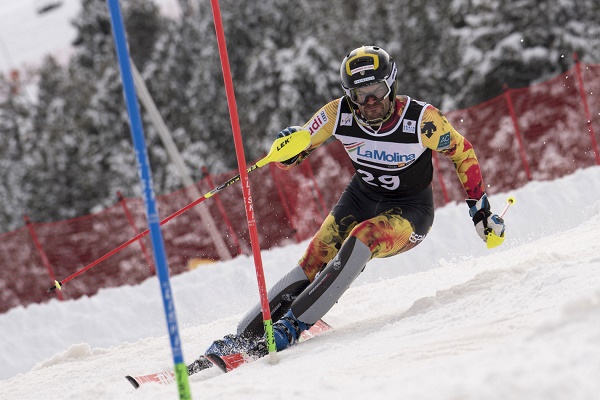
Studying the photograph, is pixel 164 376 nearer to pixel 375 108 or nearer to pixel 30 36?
pixel 375 108

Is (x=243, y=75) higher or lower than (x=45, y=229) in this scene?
higher

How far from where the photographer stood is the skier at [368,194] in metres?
4.36

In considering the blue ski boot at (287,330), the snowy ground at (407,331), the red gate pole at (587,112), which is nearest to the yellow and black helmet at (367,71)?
the snowy ground at (407,331)

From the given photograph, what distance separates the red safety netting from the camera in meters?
11.4

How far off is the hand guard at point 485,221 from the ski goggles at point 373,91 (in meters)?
0.97

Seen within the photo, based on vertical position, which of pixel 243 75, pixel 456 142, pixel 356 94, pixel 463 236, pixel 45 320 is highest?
pixel 243 75

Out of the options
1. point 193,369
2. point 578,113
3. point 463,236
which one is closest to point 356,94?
point 193,369

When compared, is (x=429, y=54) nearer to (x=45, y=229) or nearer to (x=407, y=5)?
(x=407, y=5)

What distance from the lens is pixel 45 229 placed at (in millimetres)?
11891

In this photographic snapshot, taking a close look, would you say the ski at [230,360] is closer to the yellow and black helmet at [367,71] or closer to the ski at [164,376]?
the ski at [164,376]

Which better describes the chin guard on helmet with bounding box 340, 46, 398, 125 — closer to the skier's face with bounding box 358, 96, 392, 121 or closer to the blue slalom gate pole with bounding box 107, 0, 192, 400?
the skier's face with bounding box 358, 96, 392, 121

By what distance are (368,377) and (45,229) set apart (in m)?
10.1

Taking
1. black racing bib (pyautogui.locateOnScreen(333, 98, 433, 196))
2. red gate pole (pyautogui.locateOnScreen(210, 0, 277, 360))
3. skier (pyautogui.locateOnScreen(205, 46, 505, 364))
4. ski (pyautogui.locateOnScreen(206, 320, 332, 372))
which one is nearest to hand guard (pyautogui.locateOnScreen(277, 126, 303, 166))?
skier (pyautogui.locateOnScreen(205, 46, 505, 364))

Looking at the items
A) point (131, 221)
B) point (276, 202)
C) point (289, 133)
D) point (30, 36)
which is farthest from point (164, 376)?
point (30, 36)
